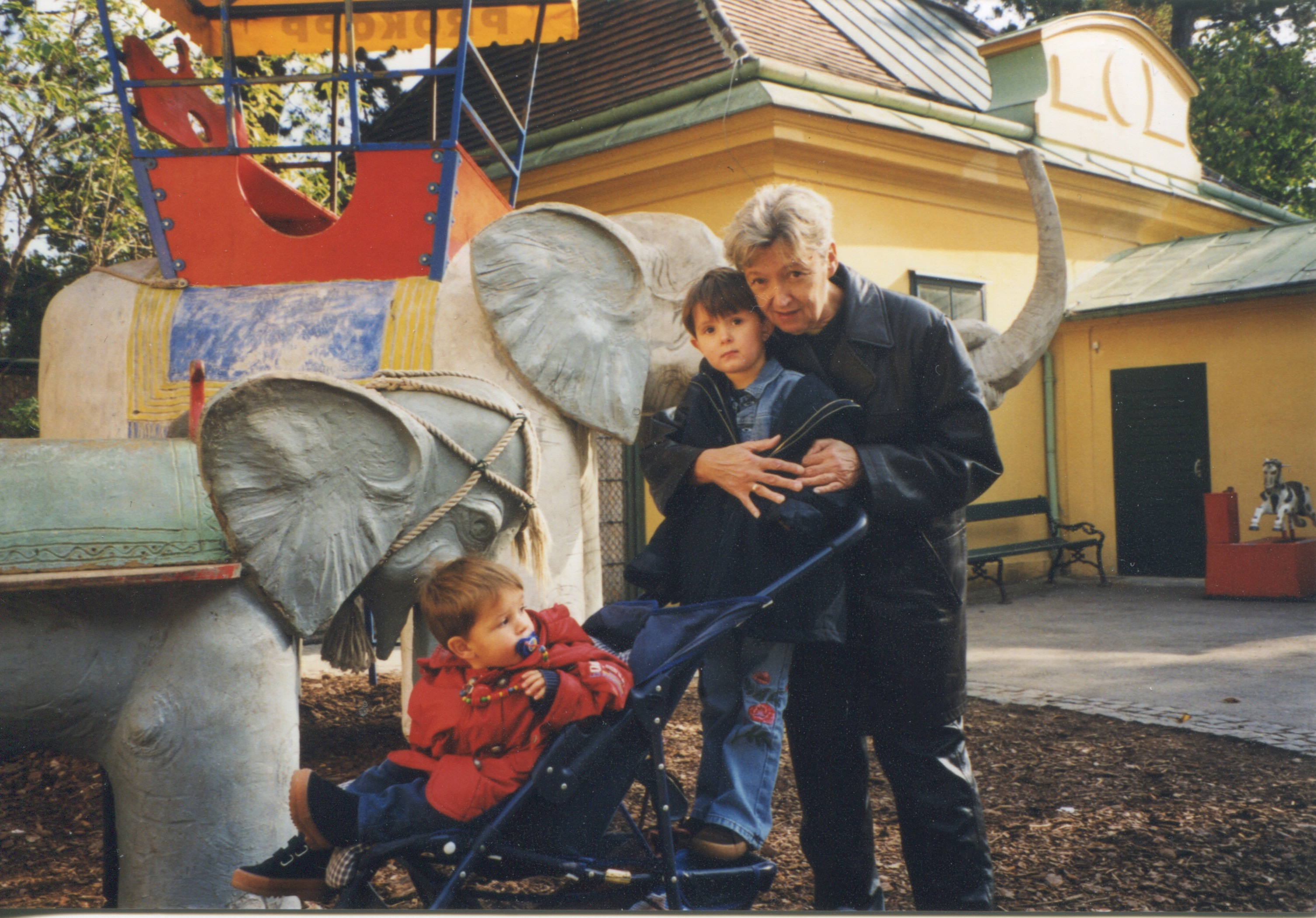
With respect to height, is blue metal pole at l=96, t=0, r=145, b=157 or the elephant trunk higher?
blue metal pole at l=96, t=0, r=145, b=157

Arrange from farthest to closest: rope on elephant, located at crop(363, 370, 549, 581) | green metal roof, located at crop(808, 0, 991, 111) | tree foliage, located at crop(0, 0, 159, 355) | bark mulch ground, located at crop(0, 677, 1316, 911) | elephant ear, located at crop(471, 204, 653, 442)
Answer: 1. green metal roof, located at crop(808, 0, 991, 111)
2. tree foliage, located at crop(0, 0, 159, 355)
3. elephant ear, located at crop(471, 204, 653, 442)
4. bark mulch ground, located at crop(0, 677, 1316, 911)
5. rope on elephant, located at crop(363, 370, 549, 581)

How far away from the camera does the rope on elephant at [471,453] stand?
2336 mm

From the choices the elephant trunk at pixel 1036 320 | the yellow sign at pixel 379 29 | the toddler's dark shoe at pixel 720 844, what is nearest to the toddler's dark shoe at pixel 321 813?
the toddler's dark shoe at pixel 720 844

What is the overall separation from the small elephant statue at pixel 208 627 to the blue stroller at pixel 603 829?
15.9 inches

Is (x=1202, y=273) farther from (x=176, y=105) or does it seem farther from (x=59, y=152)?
(x=59, y=152)

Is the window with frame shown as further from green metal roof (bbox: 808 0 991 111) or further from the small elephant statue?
the small elephant statue

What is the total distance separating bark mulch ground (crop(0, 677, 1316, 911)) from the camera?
260 centimetres

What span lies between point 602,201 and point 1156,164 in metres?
4.37

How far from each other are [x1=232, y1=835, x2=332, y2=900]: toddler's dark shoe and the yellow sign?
362 centimetres

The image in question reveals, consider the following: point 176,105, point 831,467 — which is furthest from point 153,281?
point 831,467

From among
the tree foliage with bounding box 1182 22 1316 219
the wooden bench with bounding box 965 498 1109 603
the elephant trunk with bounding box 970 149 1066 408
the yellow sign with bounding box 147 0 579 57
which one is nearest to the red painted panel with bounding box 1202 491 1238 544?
the wooden bench with bounding box 965 498 1109 603

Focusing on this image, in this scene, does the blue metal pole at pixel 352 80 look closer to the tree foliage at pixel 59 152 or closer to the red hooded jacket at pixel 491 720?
the tree foliage at pixel 59 152

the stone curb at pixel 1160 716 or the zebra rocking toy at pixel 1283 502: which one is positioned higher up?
the zebra rocking toy at pixel 1283 502

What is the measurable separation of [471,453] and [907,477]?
1.05 metres
